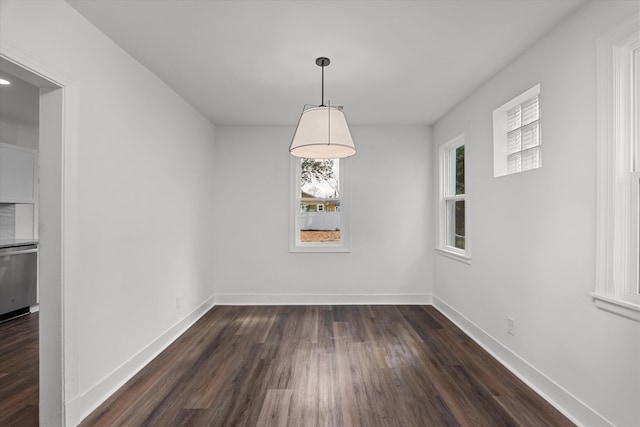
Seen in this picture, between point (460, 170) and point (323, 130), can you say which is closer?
point (323, 130)

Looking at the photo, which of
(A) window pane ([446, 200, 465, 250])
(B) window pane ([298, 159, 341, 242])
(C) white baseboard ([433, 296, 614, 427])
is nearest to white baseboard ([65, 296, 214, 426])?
(B) window pane ([298, 159, 341, 242])

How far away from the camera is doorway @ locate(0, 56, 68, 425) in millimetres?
2008

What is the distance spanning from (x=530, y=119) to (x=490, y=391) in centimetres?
211

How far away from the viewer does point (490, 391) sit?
96.7 inches

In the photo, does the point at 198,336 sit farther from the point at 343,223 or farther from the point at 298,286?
the point at 343,223

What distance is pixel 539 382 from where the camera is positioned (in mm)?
2449

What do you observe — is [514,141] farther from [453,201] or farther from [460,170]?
[453,201]

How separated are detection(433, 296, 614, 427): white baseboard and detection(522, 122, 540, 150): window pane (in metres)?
1.70

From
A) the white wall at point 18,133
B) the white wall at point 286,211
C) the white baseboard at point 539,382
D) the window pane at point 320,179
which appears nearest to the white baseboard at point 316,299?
the white wall at point 286,211

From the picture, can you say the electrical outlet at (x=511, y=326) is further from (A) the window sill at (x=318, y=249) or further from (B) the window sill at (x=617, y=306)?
(A) the window sill at (x=318, y=249)

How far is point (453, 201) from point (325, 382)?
2.89 meters

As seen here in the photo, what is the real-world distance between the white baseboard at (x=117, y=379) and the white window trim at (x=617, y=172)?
3.15 m

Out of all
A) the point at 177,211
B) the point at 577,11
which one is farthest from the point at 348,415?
the point at 577,11

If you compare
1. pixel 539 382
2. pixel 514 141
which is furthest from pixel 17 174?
pixel 539 382
